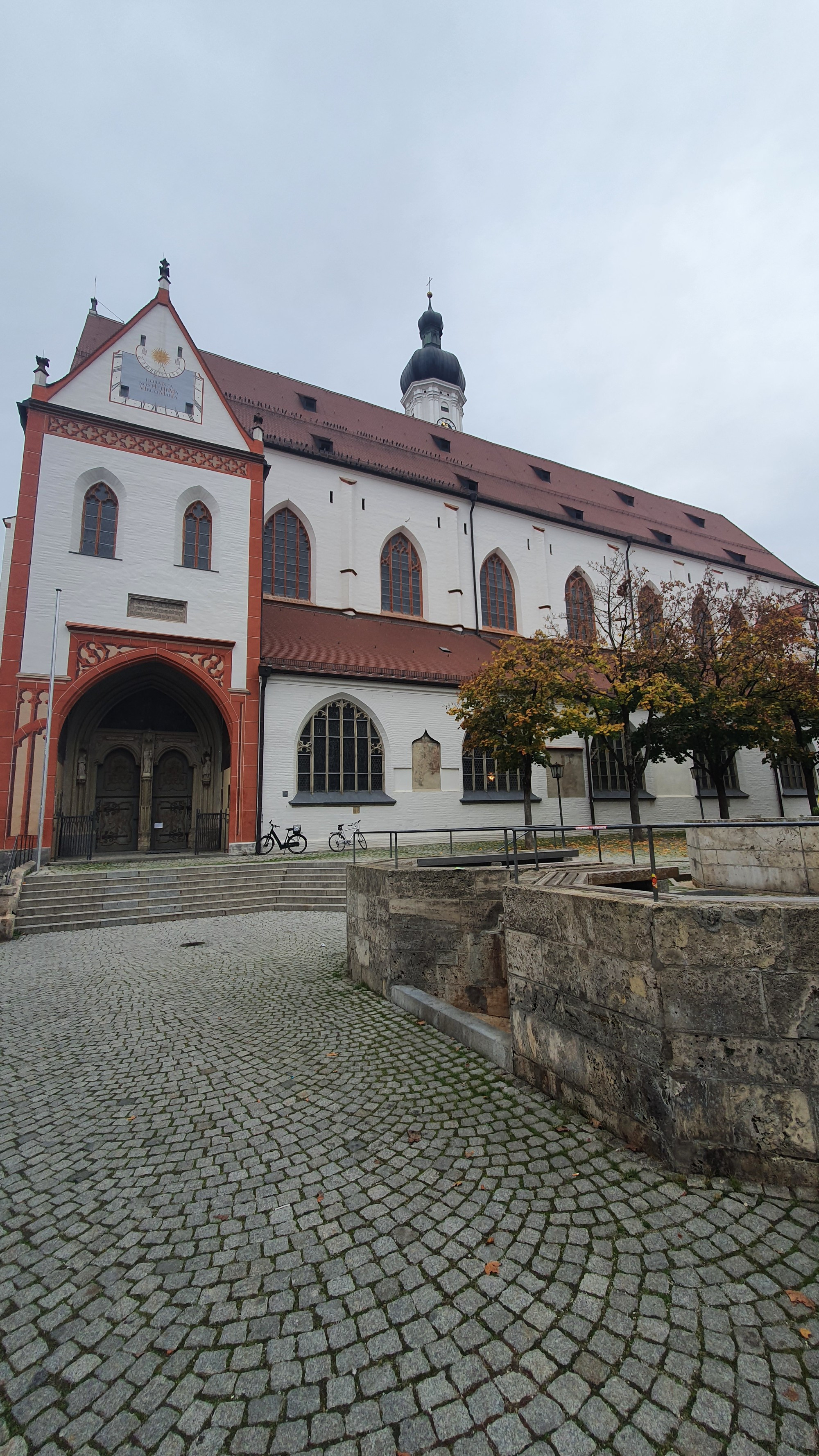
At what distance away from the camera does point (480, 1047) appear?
186 inches

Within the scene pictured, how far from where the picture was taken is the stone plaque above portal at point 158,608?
1673cm

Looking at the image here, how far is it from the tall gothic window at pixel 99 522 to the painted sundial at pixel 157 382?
280cm

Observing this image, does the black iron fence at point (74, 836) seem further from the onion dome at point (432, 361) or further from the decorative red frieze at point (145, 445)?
the onion dome at point (432, 361)

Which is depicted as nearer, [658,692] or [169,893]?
[169,893]

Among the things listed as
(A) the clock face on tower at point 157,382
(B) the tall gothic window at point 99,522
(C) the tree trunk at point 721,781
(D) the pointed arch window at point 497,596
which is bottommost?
(C) the tree trunk at point 721,781

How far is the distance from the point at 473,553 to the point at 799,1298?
26.0m

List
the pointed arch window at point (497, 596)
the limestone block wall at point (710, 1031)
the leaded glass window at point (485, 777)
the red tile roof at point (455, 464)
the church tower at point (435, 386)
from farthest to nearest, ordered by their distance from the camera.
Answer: the church tower at point (435, 386)
the pointed arch window at point (497, 596)
the red tile roof at point (455, 464)
the leaded glass window at point (485, 777)
the limestone block wall at point (710, 1031)

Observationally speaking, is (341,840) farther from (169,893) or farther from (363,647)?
(363,647)

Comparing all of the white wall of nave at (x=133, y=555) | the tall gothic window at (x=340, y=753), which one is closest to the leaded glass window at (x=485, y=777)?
the tall gothic window at (x=340, y=753)

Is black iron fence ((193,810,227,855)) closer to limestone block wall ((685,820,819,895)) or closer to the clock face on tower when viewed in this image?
the clock face on tower

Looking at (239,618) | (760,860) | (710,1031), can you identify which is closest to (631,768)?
(239,618)

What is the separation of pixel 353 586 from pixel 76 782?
1145cm

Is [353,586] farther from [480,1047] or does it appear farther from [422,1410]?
[422,1410]

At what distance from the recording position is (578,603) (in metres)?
29.3
